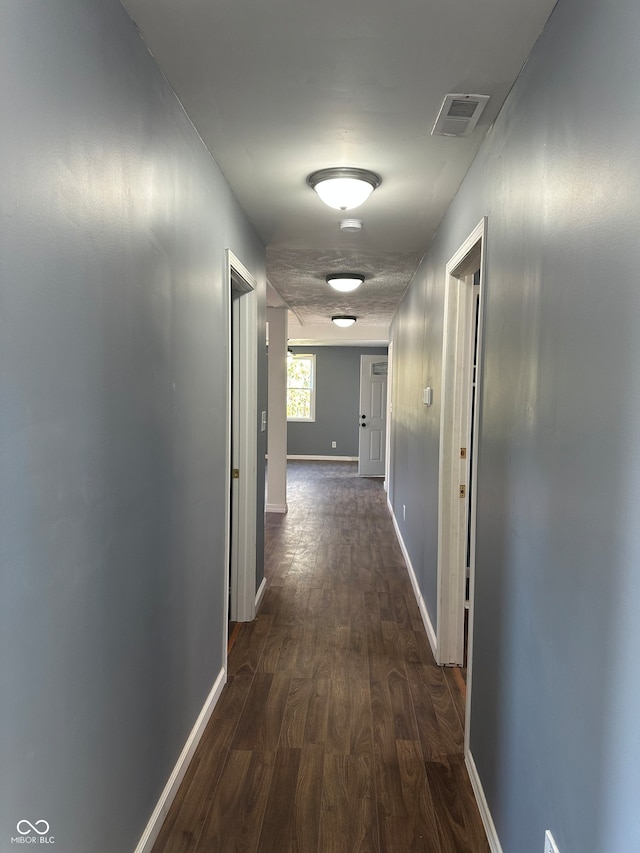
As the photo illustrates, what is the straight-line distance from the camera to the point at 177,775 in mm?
2004

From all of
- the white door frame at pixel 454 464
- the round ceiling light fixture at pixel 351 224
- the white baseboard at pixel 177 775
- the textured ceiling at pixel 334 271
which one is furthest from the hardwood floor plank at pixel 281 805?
the textured ceiling at pixel 334 271

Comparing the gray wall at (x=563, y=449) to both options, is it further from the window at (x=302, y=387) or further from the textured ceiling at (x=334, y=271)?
the window at (x=302, y=387)

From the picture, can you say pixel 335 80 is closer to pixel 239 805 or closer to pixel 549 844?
pixel 549 844

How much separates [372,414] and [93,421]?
8429 mm

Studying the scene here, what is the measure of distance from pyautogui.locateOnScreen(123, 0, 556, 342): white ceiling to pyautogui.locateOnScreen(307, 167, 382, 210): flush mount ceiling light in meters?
0.05

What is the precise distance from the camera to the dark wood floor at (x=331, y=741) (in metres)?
1.86

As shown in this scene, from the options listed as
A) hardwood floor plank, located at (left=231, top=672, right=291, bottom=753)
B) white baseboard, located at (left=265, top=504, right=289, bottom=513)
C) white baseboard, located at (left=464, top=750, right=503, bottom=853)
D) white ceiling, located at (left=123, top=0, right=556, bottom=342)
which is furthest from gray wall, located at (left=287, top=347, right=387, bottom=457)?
white baseboard, located at (left=464, top=750, right=503, bottom=853)

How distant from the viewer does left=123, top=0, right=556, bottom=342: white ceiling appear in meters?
1.43

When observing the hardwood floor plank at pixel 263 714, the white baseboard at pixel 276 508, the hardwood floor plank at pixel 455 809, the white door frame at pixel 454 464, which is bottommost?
the hardwood floor plank at pixel 455 809

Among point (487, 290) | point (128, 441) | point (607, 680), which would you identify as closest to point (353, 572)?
point (487, 290)

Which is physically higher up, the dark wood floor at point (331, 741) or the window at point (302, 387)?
the window at point (302, 387)

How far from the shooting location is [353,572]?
15.0 ft

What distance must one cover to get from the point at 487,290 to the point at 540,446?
84 cm

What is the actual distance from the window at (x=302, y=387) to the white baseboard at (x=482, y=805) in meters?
8.98
